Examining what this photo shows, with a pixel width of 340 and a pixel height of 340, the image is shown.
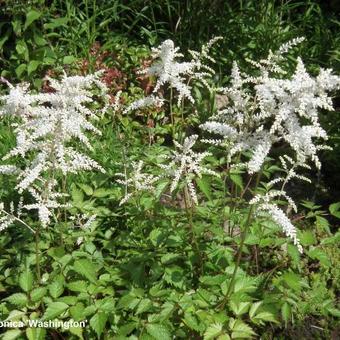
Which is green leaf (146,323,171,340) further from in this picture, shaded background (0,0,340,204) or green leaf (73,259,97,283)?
shaded background (0,0,340,204)

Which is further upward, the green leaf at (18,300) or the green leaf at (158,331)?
the green leaf at (158,331)

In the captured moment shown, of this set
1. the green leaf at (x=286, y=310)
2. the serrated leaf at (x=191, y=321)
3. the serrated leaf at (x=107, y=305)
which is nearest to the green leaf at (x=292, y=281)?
the green leaf at (x=286, y=310)

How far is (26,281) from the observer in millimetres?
2936

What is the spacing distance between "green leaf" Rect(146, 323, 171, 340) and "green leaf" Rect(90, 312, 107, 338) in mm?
239

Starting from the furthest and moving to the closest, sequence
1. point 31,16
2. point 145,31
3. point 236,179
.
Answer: point 145,31
point 31,16
point 236,179

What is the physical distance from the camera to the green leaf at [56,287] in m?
2.92

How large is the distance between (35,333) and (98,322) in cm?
33

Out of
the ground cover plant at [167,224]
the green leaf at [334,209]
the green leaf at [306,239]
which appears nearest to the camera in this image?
the ground cover plant at [167,224]

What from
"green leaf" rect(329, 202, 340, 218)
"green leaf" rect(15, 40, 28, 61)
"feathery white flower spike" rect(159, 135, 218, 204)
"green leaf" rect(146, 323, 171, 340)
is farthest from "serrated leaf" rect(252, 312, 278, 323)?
"green leaf" rect(15, 40, 28, 61)

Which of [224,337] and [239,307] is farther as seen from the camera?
[239,307]

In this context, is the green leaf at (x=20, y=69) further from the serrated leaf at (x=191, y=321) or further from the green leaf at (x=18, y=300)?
the serrated leaf at (x=191, y=321)

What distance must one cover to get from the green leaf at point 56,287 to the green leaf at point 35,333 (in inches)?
8.2

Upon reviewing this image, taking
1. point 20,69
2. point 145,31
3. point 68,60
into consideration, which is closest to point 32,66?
point 20,69

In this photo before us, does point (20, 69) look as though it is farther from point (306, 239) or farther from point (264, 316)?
point (264, 316)
